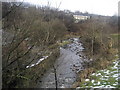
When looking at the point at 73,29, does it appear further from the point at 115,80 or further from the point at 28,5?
the point at 28,5

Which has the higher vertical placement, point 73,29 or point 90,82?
point 73,29

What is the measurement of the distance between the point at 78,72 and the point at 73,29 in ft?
45.7

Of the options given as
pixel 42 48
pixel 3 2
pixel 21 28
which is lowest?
pixel 42 48

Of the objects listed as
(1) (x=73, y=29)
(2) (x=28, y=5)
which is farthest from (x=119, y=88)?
(1) (x=73, y=29)

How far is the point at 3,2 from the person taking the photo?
6.65 feet

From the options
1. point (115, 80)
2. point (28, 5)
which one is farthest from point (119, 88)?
point (28, 5)

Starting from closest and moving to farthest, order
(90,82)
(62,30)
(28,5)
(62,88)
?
(28,5) < (62,88) < (90,82) < (62,30)

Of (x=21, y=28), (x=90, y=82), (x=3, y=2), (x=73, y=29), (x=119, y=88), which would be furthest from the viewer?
(x=73, y=29)

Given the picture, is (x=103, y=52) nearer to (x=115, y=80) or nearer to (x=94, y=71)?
(x=94, y=71)

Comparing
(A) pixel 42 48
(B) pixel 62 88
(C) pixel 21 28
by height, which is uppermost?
(C) pixel 21 28

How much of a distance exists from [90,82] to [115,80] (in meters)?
1.11

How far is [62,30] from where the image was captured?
58.9ft

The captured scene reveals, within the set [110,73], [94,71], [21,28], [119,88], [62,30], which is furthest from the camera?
[62,30]

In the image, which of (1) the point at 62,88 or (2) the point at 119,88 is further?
(1) the point at 62,88
